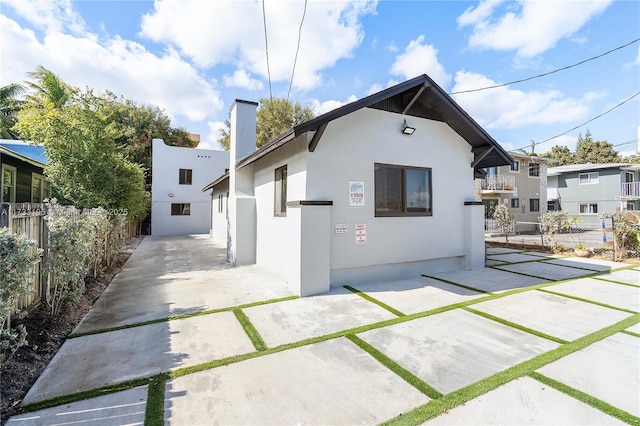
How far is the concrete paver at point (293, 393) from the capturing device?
2.10 meters

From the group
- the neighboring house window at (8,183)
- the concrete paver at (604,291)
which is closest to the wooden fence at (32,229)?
the concrete paver at (604,291)

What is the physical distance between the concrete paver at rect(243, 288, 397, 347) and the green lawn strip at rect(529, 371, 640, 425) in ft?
6.08

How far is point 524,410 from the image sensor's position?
2.16 meters

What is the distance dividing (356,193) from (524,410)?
416cm

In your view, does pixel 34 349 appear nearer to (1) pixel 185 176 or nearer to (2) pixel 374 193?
(2) pixel 374 193

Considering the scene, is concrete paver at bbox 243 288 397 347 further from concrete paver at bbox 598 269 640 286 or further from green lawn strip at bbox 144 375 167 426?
concrete paver at bbox 598 269 640 286

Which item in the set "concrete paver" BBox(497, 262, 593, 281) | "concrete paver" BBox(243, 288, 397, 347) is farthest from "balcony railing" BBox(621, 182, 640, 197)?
"concrete paver" BBox(243, 288, 397, 347)

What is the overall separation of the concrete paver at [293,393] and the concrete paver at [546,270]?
6.00 m

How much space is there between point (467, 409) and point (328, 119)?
4.34 meters

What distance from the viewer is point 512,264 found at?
801 centimetres

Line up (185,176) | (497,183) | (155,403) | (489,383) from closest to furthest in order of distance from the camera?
1. (155,403)
2. (489,383)
3. (497,183)
4. (185,176)

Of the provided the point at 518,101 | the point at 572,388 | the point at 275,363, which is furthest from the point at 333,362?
the point at 518,101

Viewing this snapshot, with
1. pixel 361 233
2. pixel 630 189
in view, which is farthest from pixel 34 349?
pixel 630 189

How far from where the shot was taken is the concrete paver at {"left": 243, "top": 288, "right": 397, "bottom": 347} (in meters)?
3.59
